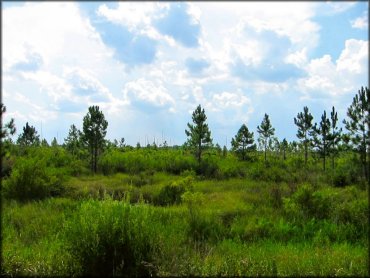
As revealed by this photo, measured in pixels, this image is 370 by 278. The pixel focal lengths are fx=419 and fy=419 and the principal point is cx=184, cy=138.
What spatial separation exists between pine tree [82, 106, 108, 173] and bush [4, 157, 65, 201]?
12464mm

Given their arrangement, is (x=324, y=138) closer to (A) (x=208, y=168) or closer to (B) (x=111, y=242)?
(A) (x=208, y=168)

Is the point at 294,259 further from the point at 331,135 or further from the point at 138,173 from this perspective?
the point at 331,135

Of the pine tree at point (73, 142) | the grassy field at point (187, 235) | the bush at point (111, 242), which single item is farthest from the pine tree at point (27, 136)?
the bush at point (111, 242)

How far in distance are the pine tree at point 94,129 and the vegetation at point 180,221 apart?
0.30 ft

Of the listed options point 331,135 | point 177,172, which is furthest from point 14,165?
point 331,135

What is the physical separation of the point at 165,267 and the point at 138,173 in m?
27.4

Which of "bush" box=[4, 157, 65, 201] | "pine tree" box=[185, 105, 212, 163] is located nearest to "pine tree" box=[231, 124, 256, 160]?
"pine tree" box=[185, 105, 212, 163]

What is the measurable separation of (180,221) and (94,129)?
22049 mm

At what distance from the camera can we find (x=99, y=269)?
Answer: 240 inches

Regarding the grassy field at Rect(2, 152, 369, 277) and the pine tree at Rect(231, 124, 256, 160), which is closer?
the grassy field at Rect(2, 152, 369, 277)

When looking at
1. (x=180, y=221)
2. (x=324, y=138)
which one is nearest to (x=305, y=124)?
(x=324, y=138)

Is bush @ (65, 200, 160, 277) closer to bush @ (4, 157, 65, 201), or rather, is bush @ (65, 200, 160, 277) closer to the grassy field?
the grassy field

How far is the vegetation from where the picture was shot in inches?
243

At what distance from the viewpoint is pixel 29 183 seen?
19.3m
